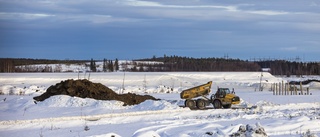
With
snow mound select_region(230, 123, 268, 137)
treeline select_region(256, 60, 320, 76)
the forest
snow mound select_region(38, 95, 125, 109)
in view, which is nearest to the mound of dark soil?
snow mound select_region(38, 95, 125, 109)

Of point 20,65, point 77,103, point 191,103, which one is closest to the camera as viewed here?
point 77,103

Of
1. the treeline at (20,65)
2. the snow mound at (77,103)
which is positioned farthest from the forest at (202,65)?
the snow mound at (77,103)

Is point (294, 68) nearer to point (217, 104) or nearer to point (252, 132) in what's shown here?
point (217, 104)

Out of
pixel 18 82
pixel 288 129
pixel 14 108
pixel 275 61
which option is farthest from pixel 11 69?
pixel 275 61

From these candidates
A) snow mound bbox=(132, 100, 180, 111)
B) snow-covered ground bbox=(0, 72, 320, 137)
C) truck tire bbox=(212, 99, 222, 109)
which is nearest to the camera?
snow-covered ground bbox=(0, 72, 320, 137)

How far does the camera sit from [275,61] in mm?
132625

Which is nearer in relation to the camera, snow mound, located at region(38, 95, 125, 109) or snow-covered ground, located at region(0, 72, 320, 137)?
snow-covered ground, located at region(0, 72, 320, 137)

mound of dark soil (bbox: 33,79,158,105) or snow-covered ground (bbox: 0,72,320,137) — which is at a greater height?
mound of dark soil (bbox: 33,79,158,105)

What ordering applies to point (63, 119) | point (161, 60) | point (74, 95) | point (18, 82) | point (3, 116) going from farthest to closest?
point (161, 60) → point (18, 82) → point (74, 95) → point (3, 116) → point (63, 119)

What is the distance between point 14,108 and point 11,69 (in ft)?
175

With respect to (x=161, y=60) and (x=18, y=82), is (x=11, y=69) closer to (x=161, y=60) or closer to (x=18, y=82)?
(x=18, y=82)

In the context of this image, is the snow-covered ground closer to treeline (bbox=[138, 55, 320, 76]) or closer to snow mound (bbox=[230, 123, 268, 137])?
snow mound (bbox=[230, 123, 268, 137])

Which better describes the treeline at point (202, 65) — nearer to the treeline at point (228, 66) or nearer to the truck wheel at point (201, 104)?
the treeline at point (228, 66)

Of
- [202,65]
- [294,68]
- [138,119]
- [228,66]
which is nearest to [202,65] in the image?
[202,65]
